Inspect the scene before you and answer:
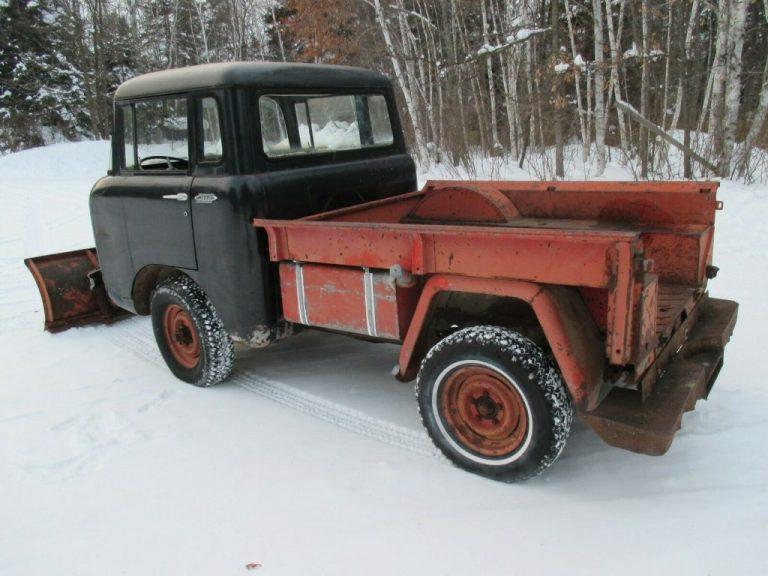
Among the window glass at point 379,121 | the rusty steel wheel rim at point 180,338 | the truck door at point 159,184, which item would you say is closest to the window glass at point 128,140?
the truck door at point 159,184

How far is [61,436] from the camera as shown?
3652 mm

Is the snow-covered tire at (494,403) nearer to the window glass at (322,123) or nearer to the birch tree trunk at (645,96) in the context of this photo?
the window glass at (322,123)

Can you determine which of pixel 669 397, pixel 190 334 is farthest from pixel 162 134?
pixel 669 397

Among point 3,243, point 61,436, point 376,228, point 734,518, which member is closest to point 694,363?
point 734,518

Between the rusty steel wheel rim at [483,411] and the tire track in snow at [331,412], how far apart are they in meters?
0.28

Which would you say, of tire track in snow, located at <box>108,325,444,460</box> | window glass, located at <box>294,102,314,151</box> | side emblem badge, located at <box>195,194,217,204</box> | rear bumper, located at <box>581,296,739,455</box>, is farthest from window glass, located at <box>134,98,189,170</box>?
rear bumper, located at <box>581,296,739,455</box>

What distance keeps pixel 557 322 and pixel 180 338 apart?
2.83 m

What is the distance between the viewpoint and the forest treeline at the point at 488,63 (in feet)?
34.4

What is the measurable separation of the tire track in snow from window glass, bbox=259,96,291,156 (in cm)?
158

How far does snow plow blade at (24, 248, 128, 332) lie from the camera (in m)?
5.43

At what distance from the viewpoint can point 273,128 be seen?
388 cm

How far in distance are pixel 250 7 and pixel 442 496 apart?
30.8 meters

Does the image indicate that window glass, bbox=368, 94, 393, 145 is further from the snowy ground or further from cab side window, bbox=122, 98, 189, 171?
the snowy ground

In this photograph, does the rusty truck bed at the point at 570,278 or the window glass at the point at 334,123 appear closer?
the rusty truck bed at the point at 570,278
